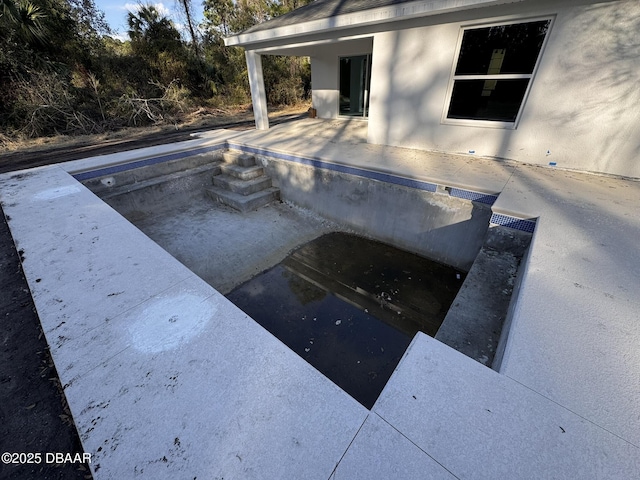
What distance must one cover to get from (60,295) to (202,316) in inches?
34.5

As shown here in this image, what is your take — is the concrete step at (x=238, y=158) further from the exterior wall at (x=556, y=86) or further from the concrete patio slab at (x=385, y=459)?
the concrete patio slab at (x=385, y=459)

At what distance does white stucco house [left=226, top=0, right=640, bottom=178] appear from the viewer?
298cm

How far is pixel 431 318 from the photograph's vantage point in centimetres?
279

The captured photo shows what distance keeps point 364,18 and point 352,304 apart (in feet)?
13.3

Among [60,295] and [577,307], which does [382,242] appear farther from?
[60,295]

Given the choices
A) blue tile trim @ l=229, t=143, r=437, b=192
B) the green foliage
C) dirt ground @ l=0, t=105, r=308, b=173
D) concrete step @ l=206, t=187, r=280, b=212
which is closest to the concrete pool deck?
blue tile trim @ l=229, t=143, r=437, b=192

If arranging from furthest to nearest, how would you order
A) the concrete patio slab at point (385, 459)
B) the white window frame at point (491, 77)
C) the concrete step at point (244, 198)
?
the concrete step at point (244, 198), the white window frame at point (491, 77), the concrete patio slab at point (385, 459)

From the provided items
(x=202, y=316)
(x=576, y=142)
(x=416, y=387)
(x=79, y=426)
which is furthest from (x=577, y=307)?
(x=576, y=142)

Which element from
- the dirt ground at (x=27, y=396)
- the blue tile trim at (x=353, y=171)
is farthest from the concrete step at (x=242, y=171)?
the dirt ground at (x=27, y=396)

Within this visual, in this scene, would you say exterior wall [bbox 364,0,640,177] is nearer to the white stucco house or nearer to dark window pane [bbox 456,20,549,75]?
the white stucco house

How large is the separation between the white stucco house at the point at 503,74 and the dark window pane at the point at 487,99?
0.01 meters

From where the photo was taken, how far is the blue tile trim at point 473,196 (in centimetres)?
295

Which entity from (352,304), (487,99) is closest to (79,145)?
(352,304)

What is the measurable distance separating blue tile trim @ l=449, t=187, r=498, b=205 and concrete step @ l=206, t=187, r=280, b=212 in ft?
10.1
